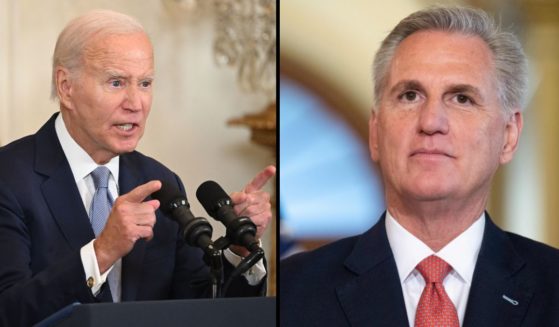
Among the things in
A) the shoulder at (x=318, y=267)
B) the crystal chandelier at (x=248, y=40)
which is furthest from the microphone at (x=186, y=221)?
the crystal chandelier at (x=248, y=40)

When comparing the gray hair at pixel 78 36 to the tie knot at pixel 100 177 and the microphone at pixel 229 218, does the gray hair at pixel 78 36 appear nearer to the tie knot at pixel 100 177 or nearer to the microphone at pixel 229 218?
the tie knot at pixel 100 177

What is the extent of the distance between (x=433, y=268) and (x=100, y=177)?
4.07 ft

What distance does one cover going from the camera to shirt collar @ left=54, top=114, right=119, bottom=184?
358 centimetres

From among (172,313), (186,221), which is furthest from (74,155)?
(172,313)

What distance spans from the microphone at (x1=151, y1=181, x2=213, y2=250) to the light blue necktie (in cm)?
26

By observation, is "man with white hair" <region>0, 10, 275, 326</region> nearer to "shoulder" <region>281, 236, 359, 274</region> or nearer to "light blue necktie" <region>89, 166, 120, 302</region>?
"light blue necktie" <region>89, 166, 120, 302</region>

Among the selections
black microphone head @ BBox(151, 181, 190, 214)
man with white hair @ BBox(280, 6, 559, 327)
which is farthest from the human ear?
black microphone head @ BBox(151, 181, 190, 214)

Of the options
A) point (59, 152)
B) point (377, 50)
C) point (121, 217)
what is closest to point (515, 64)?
point (377, 50)

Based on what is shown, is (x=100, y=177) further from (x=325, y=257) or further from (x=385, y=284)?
(x=385, y=284)

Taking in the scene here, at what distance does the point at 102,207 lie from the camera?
354cm

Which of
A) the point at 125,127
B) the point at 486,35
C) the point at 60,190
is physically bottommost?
the point at 60,190

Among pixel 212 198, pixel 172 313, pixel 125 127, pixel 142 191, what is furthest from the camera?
pixel 125 127

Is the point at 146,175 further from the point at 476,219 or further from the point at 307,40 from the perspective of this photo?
the point at 476,219

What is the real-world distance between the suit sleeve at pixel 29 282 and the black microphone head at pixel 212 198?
0.41m
